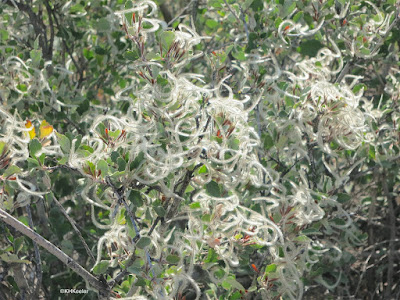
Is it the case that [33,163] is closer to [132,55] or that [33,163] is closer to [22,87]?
[132,55]

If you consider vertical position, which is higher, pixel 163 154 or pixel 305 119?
pixel 163 154

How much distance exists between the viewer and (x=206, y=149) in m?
1.17

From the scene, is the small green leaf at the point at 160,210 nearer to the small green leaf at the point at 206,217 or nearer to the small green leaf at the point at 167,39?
the small green leaf at the point at 206,217

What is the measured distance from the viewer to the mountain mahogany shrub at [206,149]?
1182 millimetres

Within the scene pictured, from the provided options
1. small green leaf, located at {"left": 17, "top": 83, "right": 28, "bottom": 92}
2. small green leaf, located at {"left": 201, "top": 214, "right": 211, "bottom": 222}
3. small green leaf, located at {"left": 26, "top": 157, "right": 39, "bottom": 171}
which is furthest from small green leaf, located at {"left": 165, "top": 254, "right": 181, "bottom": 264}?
small green leaf, located at {"left": 17, "top": 83, "right": 28, "bottom": 92}

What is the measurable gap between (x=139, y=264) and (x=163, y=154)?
0.84 ft

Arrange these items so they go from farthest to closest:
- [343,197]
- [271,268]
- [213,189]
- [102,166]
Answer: [343,197]
[271,268]
[213,189]
[102,166]

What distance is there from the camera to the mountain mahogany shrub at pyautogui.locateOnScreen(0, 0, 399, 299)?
1182 mm

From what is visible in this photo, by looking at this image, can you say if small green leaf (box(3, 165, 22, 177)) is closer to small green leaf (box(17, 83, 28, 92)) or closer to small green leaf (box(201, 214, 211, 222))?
small green leaf (box(201, 214, 211, 222))

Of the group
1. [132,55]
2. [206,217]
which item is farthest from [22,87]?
[206,217]

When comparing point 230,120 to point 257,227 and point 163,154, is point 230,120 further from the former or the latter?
point 257,227

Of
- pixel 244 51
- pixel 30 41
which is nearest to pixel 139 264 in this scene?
pixel 244 51

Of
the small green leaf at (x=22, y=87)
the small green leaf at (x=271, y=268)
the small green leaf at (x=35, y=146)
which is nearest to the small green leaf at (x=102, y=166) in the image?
the small green leaf at (x=35, y=146)

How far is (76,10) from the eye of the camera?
200 cm
